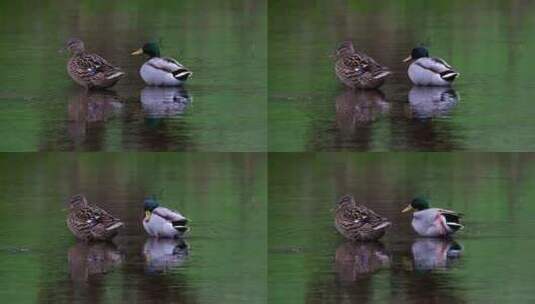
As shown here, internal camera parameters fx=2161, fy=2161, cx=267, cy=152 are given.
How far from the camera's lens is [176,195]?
12977 mm

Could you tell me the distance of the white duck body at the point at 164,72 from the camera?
1320cm

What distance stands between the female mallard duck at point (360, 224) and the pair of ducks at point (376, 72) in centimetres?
103

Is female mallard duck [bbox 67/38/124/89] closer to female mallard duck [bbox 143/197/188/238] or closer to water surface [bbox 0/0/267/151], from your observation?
water surface [bbox 0/0/267/151]

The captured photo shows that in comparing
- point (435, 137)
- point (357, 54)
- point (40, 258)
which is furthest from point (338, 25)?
point (40, 258)

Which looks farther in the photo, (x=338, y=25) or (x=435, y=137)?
(x=338, y=25)

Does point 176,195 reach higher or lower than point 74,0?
lower

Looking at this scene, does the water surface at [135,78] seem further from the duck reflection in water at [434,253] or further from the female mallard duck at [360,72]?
the duck reflection in water at [434,253]

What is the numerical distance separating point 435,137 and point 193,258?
5.31 ft

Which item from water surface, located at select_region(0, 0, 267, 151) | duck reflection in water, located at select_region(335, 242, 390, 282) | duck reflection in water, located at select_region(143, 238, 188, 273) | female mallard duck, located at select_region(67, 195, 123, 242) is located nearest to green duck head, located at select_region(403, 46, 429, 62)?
water surface, located at select_region(0, 0, 267, 151)

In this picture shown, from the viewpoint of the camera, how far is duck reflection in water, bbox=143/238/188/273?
39.9 ft

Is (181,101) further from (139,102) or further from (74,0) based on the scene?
Result: (74,0)

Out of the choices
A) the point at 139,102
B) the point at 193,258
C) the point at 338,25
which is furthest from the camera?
the point at 338,25

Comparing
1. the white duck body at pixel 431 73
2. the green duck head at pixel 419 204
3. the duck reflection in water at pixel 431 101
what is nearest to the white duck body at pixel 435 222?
the green duck head at pixel 419 204

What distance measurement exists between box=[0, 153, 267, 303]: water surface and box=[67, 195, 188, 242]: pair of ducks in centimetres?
6
